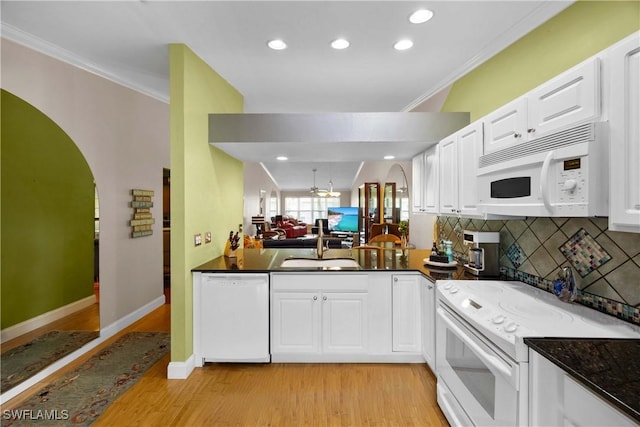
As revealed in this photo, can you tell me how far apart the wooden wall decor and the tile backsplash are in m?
3.88

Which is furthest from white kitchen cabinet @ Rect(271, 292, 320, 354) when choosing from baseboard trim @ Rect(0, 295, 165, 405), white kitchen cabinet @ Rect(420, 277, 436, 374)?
baseboard trim @ Rect(0, 295, 165, 405)

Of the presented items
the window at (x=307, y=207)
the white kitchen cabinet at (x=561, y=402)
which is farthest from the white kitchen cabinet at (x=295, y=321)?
the window at (x=307, y=207)

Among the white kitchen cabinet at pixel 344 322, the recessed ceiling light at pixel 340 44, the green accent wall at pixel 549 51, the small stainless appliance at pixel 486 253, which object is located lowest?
the white kitchen cabinet at pixel 344 322

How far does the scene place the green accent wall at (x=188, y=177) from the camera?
2471 millimetres

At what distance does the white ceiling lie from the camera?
6.81ft

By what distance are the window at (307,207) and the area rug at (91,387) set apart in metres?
12.2

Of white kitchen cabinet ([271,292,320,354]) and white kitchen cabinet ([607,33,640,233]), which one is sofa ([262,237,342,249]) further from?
white kitchen cabinet ([607,33,640,233])

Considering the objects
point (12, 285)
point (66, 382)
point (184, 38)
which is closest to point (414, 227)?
point (184, 38)

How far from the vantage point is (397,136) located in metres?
2.88

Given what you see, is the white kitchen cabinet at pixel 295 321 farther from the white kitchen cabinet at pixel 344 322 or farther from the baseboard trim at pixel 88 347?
the baseboard trim at pixel 88 347

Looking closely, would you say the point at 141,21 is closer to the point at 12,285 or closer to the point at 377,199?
the point at 12,285

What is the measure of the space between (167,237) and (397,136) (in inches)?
160

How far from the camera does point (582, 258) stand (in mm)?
1684

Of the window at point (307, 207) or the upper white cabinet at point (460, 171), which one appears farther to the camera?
the window at point (307, 207)
